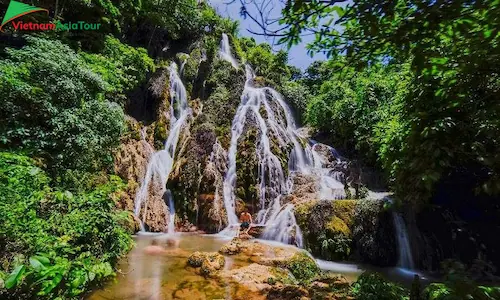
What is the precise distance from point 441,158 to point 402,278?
6589mm

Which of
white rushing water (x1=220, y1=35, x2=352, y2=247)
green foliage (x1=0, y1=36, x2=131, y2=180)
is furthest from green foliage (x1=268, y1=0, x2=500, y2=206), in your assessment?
white rushing water (x1=220, y1=35, x2=352, y2=247)

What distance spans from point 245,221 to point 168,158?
6042 millimetres

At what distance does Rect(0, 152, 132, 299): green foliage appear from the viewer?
10.7 ft

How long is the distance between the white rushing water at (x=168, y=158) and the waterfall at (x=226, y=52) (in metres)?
4.87

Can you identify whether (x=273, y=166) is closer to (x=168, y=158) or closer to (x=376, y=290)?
(x=168, y=158)

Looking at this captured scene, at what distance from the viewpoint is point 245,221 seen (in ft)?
37.8

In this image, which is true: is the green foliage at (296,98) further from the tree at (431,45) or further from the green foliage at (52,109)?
the tree at (431,45)

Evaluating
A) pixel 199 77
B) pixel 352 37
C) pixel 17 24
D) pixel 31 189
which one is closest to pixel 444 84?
pixel 352 37

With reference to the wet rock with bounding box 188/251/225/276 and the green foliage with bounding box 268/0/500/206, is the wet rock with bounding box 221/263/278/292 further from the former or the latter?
the green foliage with bounding box 268/0/500/206

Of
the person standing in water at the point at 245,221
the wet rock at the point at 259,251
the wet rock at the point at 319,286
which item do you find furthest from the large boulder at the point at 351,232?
the wet rock at the point at 319,286

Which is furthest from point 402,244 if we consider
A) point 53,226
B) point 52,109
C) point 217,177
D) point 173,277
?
point 52,109

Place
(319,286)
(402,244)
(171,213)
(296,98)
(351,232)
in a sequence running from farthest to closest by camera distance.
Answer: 1. (296,98)
2. (171,213)
3. (351,232)
4. (402,244)
5. (319,286)

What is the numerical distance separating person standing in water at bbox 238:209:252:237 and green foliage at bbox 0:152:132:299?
6402 mm

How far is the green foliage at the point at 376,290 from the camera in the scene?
4.75 metres
